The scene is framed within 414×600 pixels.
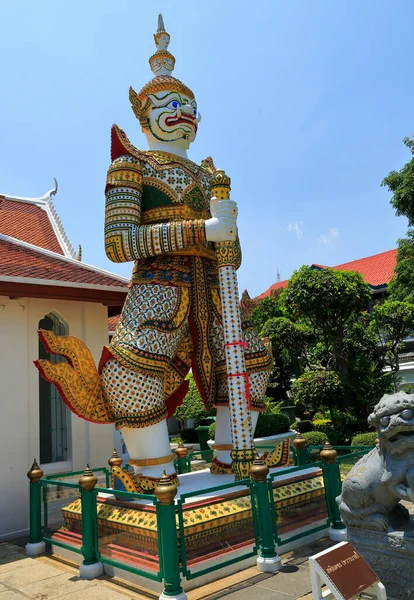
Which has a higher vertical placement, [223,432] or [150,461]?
[223,432]

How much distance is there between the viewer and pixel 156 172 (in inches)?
205

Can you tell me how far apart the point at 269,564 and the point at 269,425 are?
699 cm

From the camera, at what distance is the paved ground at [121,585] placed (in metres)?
3.69

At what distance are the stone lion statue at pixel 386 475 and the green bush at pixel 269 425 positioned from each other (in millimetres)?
7404

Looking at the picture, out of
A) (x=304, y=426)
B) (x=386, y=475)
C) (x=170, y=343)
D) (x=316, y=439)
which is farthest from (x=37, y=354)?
(x=304, y=426)

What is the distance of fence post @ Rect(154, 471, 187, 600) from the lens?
3514 millimetres

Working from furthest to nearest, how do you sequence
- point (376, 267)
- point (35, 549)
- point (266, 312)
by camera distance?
point (376, 267) → point (266, 312) → point (35, 549)

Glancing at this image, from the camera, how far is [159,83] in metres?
5.51

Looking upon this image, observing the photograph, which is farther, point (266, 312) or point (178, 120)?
point (266, 312)

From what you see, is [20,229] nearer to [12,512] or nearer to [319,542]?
[12,512]

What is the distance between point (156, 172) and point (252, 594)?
3847mm

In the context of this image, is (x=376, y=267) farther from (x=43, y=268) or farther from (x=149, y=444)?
(x=149, y=444)

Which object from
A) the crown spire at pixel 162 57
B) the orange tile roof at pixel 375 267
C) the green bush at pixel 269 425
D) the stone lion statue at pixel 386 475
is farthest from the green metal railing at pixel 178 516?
the orange tile roof at pixel 375 267

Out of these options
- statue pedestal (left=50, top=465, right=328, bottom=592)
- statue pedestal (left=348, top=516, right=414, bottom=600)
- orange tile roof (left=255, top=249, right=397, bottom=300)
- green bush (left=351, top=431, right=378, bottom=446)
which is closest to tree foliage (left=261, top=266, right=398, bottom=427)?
green bush (left=351, top=431, right=378, bottom=446)
